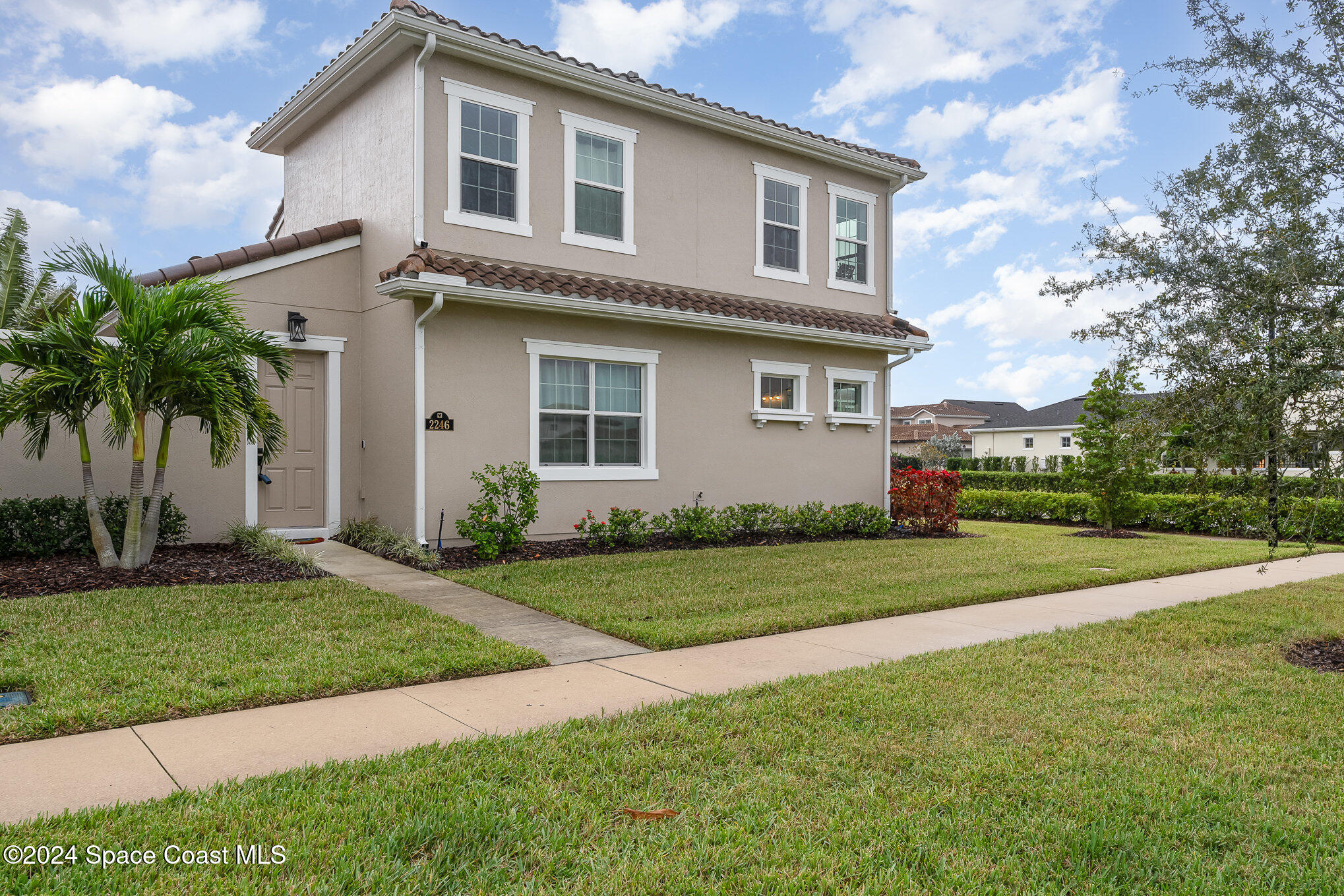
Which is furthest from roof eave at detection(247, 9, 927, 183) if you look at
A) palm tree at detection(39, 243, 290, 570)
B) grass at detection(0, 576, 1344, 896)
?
grass at detection(0, 576, 1344, 896)

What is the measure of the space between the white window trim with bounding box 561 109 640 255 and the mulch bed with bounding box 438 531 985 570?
413cm

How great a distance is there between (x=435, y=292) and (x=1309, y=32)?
8.19 meters

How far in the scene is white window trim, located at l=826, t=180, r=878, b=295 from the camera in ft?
47.5

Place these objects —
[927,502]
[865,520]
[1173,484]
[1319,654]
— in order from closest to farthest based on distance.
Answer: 1. [1319,654]
2. [865,520]
3. [927,502]
4. [1173,484]

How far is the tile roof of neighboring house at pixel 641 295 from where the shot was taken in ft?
32.4

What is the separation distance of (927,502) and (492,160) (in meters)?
9.08

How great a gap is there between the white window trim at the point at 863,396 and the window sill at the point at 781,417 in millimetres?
550

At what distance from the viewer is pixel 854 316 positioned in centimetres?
1448

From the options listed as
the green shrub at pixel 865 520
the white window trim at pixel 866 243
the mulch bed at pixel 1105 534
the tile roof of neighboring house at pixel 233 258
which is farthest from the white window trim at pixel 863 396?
the tile roof of neighboring house at pixel 233 258

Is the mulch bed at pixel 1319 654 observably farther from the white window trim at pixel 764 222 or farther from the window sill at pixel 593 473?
the white window trim at pixel 764 222

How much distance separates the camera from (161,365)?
7832mm

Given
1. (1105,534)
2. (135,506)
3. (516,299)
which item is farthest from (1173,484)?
(135,506)

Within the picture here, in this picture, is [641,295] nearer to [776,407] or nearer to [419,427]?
[776,407]

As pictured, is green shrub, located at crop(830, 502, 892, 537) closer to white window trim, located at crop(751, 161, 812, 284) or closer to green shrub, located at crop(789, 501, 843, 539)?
green shrub, located at crop(789, 501, 843, 539)
